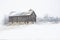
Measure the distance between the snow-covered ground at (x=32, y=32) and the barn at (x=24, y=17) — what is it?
5cm

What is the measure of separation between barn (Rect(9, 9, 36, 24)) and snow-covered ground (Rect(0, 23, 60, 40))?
0.05 meters

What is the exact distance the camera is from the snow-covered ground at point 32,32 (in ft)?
3.34

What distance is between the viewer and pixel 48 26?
1.05 metres

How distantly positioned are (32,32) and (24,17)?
0.55 feet

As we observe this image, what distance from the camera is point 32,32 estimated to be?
3.41 ft

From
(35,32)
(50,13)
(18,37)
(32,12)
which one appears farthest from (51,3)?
(18,37)

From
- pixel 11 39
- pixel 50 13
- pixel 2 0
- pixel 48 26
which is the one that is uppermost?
pixel 2 0

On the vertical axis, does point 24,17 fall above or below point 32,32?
above

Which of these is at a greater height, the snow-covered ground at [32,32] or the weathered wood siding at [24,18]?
the weathered wood siding at [24,18]

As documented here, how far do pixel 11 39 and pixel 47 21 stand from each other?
389 mm

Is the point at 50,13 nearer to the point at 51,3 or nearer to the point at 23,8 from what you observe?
the point at 51,3

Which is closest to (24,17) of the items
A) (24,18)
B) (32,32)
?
(24,18)

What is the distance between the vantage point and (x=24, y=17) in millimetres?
1067

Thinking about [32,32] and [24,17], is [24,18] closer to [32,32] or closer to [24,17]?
[24,17]
